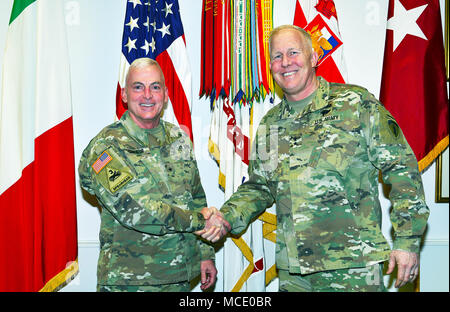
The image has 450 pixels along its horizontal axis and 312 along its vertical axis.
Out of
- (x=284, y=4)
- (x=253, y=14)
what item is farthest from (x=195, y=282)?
(x=284, y=4)

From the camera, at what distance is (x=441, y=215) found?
365cm

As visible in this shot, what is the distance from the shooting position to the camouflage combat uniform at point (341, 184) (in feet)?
6.67

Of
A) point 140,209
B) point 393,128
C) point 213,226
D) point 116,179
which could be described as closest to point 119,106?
point 116,179

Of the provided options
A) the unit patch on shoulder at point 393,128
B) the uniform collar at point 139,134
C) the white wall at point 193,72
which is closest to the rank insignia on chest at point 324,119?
the unit patch on shoulder at point 393,128

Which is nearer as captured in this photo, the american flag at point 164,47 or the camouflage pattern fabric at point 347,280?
the camouflage pattern fabric at point 347,280

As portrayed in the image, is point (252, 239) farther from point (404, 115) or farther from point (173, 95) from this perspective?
point (404, 115)

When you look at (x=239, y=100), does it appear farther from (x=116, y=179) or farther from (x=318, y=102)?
(x=116, y=179)

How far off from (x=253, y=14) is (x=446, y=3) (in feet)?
5.65

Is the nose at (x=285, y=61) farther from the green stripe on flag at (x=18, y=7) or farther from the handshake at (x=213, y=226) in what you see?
the green stripe on flag at (x=18, y=7)

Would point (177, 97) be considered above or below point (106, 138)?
above

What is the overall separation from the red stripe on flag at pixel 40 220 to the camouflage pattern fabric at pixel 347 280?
185cm

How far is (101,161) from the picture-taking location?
2248 millimetres

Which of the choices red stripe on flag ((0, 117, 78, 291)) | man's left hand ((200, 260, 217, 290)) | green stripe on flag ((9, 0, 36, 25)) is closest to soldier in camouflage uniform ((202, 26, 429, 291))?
man's left hand ((200, 260, 217, 290))

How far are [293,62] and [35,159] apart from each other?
200cm
